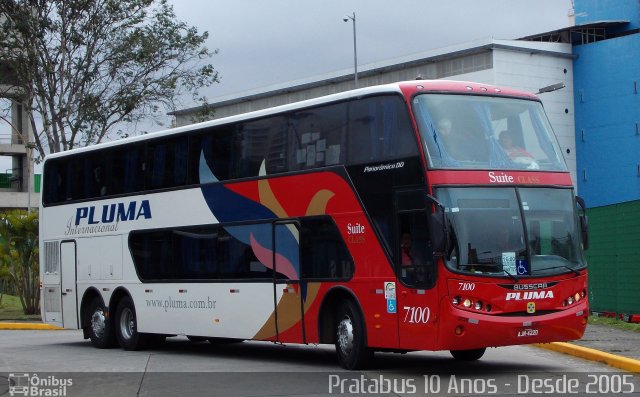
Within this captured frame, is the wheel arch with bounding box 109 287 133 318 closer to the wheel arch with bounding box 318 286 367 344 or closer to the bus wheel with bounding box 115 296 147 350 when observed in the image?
the bus wheel with bounding box 115 296 147 350

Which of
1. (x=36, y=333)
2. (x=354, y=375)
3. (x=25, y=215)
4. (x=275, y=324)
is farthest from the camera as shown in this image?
(x=25, y=215)

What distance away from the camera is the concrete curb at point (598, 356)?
14938mm

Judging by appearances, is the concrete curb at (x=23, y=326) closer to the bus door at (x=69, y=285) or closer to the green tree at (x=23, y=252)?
the green tree at (x=23, y=252)

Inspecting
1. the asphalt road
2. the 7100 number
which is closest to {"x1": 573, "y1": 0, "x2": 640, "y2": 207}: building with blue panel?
the asphalt road

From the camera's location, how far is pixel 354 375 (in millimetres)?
14859

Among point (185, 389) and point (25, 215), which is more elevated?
point (25, 215)

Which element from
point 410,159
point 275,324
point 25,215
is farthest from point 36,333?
point 410,159

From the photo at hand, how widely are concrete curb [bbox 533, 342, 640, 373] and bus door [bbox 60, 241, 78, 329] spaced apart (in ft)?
34.8

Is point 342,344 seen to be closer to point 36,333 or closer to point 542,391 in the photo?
point 542,391

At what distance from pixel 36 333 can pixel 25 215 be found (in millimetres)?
6076

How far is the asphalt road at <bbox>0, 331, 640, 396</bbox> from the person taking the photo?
526 inches

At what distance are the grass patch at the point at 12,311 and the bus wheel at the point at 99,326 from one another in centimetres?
1069

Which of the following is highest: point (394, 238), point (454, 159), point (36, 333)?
point (454, 159)

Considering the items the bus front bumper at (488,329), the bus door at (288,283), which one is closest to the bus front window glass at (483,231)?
the bus front bumper at (488,329)
